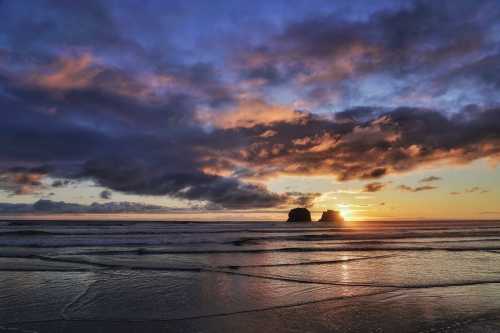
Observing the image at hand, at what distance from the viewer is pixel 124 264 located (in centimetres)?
1916

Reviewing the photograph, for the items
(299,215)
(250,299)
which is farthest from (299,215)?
(250,299)

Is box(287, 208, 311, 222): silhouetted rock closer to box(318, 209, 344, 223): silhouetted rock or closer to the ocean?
box(318, 209, 344, 223): silhouetted rock

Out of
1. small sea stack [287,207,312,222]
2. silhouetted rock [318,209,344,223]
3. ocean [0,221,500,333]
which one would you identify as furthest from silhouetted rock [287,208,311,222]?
ocean [0,221,500,333]

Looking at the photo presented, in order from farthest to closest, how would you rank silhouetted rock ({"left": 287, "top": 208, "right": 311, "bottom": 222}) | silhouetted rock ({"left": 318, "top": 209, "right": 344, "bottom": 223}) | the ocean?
silhouetted rock ({"left": 318, "top": 209, "right": 344, "bottom": 223})
silhouetted rock ({"left": 287, "top": 208, "right": 311, "bottom": 222})
the ocean

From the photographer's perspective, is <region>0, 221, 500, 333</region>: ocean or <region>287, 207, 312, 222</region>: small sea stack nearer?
<region>0, 221, 500, 333</region>: ocean

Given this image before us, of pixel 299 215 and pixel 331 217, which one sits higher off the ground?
pixel 299 215

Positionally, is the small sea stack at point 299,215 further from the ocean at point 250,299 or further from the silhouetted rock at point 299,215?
the ocean at point 250,299

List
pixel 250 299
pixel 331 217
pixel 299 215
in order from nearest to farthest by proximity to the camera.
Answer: pixel 250 299, pixel 299 215, pixel 331 217

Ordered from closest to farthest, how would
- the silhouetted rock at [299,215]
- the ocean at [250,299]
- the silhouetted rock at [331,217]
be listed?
the ocean at [250,299] → the silhouetted rock at [299,215] → the silhouetted rock at [331,217]

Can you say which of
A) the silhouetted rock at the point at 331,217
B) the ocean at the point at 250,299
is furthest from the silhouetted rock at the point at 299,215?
the ocean at the point at 250,299

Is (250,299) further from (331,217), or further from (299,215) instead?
(331,217)

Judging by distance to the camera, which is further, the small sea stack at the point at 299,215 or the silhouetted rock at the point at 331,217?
the silhouetted rock at the point at 331,217

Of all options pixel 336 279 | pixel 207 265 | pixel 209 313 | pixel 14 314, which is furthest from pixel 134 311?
pixel 207 265

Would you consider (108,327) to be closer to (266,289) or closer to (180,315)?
(180,315)
